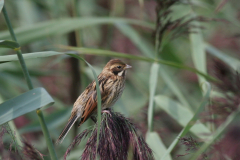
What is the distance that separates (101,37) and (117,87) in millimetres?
2670

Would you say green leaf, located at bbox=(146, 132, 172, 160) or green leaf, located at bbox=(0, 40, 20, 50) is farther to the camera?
green leaf, located at bbox=(146, 132, 172, 160)

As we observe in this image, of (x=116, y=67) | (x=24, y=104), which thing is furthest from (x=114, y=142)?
(x=116, y=67)

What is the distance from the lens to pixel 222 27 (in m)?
5.66

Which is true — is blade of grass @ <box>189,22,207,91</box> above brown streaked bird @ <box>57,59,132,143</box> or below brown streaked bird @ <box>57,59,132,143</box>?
above

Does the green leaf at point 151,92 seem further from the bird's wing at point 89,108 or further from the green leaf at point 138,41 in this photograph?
the green leaf at point 138,41

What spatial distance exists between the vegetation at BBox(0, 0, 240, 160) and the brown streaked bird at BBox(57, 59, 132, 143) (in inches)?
8.0

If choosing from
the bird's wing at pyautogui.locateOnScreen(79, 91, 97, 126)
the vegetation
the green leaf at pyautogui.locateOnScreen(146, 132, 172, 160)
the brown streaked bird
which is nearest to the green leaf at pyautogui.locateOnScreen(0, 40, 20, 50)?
the vegetation

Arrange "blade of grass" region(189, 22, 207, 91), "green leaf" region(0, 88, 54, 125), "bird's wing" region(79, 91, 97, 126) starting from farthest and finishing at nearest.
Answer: "blade of grass" region(189, 22, 207, 91), "bird's wing" region(79, 91, 97, 126), "green leaf" region(0, 88, 54, 125)

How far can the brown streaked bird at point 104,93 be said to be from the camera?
2729 millimetres

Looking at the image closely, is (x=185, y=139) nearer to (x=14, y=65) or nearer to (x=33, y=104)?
(x=33, y=104)

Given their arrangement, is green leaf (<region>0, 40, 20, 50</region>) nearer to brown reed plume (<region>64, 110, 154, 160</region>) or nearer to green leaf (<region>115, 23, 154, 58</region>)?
brown reed plume (<region>64, 110, 154, 160</region>)

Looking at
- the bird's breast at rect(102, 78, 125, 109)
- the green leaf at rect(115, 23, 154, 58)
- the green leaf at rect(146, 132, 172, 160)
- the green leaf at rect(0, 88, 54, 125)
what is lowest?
the green leaf at rect(146, 132, 172, 160)

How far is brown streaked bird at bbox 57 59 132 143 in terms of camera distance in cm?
273

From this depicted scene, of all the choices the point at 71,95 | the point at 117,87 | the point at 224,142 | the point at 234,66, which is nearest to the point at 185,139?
the point at 224,142
